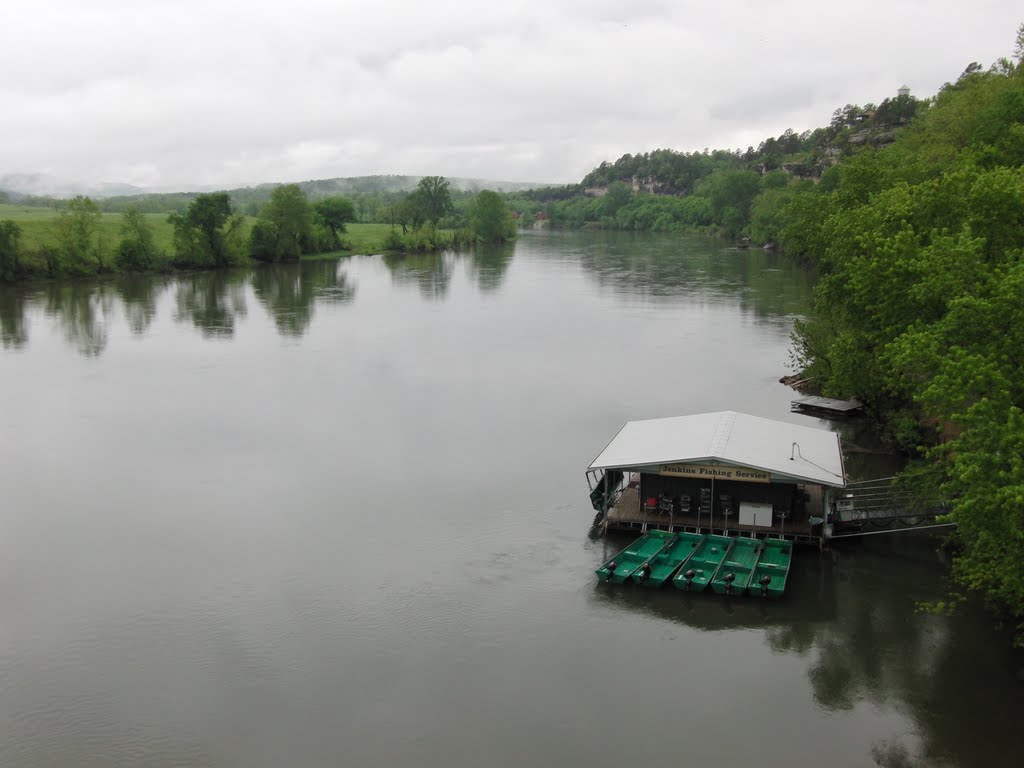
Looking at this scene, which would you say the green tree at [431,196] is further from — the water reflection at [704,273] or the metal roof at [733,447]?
the metal roof at [733,447]

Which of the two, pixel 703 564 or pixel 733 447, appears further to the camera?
pixel 733 447

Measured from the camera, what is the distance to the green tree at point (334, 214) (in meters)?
124

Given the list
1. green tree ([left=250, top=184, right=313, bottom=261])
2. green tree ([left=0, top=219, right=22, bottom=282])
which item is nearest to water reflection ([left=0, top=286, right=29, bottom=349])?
green tree ([left=0, top=219, right=22, bottom=282])

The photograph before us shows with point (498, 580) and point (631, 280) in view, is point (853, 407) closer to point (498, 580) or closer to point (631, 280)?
point (498, 580)

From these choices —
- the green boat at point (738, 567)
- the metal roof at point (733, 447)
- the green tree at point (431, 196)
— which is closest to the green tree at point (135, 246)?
the green tree at point (431, 196)

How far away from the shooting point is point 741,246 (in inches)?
5143

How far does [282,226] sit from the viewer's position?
108 meters

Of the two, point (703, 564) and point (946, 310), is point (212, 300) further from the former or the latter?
point (946, 310)

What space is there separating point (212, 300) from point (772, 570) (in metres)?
63.5

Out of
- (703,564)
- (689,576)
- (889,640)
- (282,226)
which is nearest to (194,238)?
(282,226)

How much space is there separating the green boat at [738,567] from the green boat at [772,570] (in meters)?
0.16

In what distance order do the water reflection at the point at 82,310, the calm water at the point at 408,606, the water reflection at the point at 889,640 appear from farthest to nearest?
the water reflection at the point at 82,310
the calm water at the point at 408,606
the water reflection at the point at 889,640

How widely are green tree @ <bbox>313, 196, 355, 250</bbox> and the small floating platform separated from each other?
9574cm

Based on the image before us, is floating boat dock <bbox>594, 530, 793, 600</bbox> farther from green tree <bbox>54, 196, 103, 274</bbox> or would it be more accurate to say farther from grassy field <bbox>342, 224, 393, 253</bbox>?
grassy field <bbox>342, 224, 393, 253</bbox>
